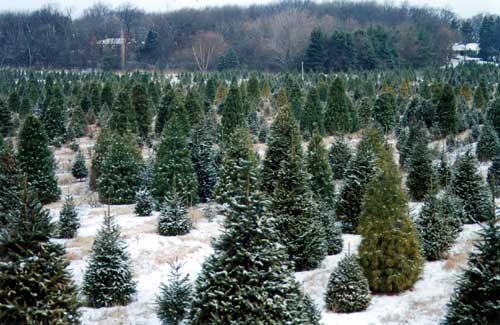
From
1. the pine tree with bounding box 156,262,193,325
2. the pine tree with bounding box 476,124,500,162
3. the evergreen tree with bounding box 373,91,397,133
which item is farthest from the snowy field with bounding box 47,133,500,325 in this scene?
the evergreen tree with bounding box 373,91,397,133

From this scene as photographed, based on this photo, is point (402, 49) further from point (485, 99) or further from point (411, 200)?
point (411, 200)

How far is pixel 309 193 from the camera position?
1428 cm

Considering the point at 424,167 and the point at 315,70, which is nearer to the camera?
the point at 424,167

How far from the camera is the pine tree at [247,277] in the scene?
753cm

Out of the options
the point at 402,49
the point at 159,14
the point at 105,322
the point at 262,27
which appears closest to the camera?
the point at 105,322

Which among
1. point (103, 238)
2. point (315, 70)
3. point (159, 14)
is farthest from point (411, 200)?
point (159, 14)

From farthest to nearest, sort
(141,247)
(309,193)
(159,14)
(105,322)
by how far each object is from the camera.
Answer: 1. (159,14)
2. (141,247)
3. (309,193)
4. (105,322)

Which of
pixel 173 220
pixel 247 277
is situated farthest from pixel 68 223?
pixel 247 277

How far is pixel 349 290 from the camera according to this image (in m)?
11.5

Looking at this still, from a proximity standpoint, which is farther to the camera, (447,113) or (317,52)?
(317,52)

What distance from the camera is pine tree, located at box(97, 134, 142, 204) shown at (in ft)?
72.4

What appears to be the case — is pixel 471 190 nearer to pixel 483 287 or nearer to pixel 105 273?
pixel 483 287

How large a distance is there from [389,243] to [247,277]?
237 inches

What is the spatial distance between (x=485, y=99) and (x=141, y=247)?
3697cm
